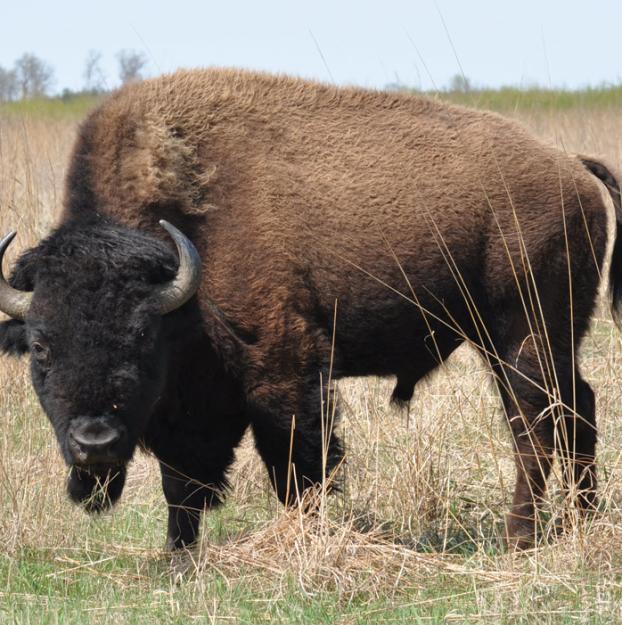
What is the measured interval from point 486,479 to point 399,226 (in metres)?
1.52

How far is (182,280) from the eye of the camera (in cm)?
459

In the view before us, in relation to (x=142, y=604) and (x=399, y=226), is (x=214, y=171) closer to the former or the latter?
(x=399, y=226)

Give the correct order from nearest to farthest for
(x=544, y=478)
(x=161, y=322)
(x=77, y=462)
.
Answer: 1. (x=77, y=462)
2. (x=161, y=322)
3. (x=544, y=478)

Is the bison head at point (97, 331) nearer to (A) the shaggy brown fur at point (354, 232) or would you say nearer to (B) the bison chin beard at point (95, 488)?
(B) the bison chin beard at point (95, 488)

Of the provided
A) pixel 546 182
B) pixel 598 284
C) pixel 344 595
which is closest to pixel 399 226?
pixel 546 182

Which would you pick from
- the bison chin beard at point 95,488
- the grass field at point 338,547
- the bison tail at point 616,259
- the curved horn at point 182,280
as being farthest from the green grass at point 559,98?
the bison chin beard at point 95,488

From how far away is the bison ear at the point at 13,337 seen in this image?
4.67m

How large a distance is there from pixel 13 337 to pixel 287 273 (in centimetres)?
123

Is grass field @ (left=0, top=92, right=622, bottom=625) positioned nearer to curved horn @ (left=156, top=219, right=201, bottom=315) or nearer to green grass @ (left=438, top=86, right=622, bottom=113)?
curved horn @ (left=156, top=219, right=201, bottom=315)

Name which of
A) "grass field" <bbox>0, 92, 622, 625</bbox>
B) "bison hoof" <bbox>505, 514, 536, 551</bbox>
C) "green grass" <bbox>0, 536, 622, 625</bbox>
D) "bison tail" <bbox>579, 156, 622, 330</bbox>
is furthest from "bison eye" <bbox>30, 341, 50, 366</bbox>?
"bison tail" <bbox>579, 156, 622, 330</bbox>

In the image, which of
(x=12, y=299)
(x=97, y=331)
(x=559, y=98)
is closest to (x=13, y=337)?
(x=12, y=299)

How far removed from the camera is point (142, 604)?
13.4ft

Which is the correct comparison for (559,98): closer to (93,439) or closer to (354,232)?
(354,232)

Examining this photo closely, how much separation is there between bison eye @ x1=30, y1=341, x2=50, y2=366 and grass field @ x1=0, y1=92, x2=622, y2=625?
2.37 feet
